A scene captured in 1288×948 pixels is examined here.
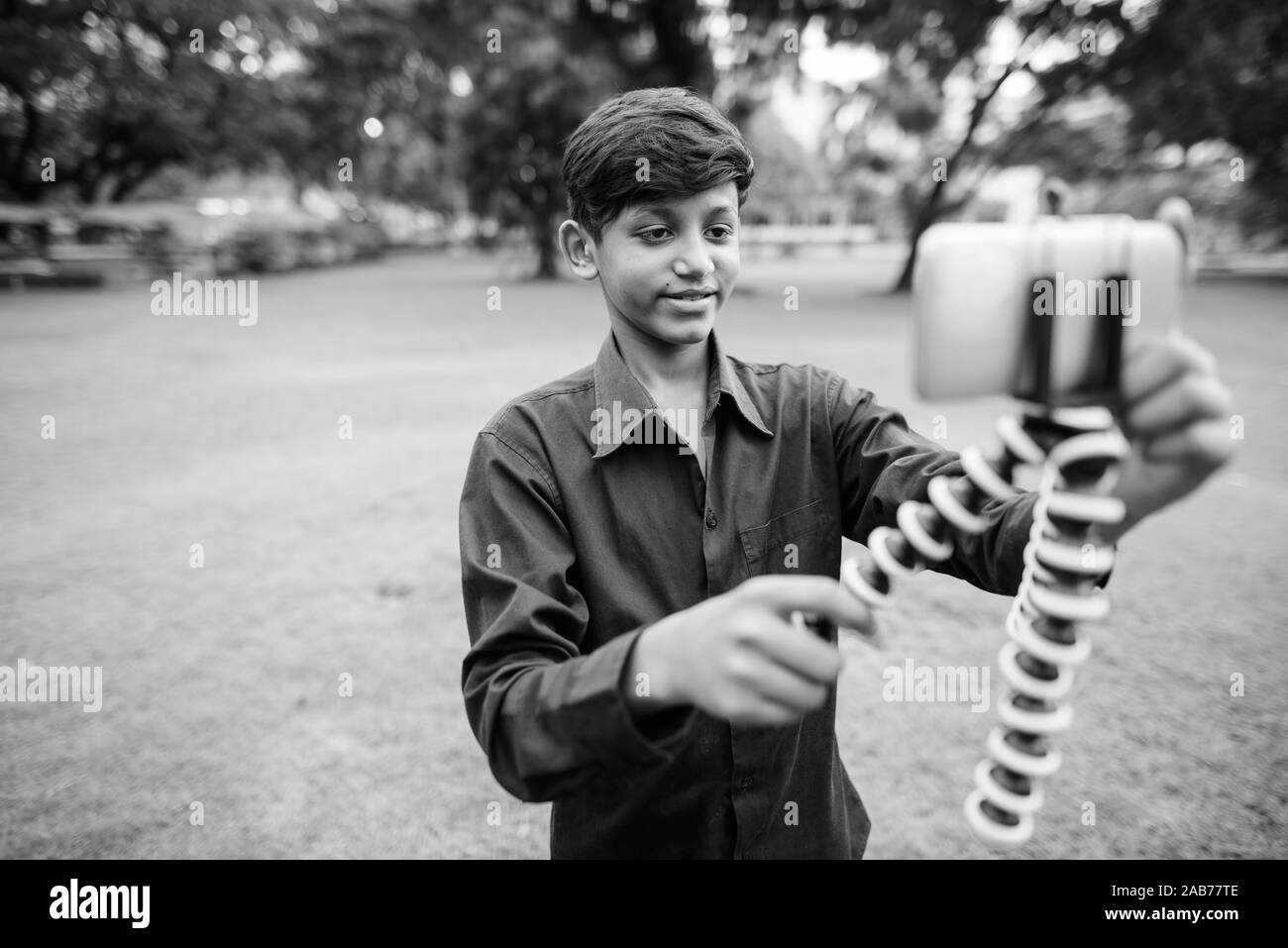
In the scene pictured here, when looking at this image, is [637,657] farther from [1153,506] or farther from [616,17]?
[616,17]

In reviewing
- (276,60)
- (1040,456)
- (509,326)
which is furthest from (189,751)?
(276,60)

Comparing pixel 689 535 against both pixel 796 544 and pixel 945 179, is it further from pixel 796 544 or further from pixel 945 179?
pixel 945 179

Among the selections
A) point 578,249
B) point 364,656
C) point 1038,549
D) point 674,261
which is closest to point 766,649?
point 1038,549

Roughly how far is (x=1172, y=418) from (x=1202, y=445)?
4cm

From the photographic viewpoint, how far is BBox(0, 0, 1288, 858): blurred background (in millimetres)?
3416

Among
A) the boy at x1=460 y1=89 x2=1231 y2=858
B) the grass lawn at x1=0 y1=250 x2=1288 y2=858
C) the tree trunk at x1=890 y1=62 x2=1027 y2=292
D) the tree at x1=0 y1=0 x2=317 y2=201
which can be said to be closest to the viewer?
the boy at x1=460 y1=89 x2=1231 y2=858

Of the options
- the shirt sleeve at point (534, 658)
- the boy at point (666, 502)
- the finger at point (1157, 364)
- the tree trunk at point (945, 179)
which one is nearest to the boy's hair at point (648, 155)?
the boy at point (666, 502)

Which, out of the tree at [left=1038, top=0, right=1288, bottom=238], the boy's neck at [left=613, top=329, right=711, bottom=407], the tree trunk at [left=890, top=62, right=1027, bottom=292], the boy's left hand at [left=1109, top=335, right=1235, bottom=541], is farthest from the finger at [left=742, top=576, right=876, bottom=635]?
the tree at [left=1038, top=0, right=1288, bottom=238]

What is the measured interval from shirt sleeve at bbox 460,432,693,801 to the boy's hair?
1.71 feet

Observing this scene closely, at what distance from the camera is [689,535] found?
1670mm

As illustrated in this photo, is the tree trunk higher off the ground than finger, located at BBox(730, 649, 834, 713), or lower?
higher

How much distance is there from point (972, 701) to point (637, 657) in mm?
3436

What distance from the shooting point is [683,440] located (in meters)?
1.65

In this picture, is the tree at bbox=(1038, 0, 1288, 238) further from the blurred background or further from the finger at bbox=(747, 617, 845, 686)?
the finger at bbox=(747, 617, 845, 686)
